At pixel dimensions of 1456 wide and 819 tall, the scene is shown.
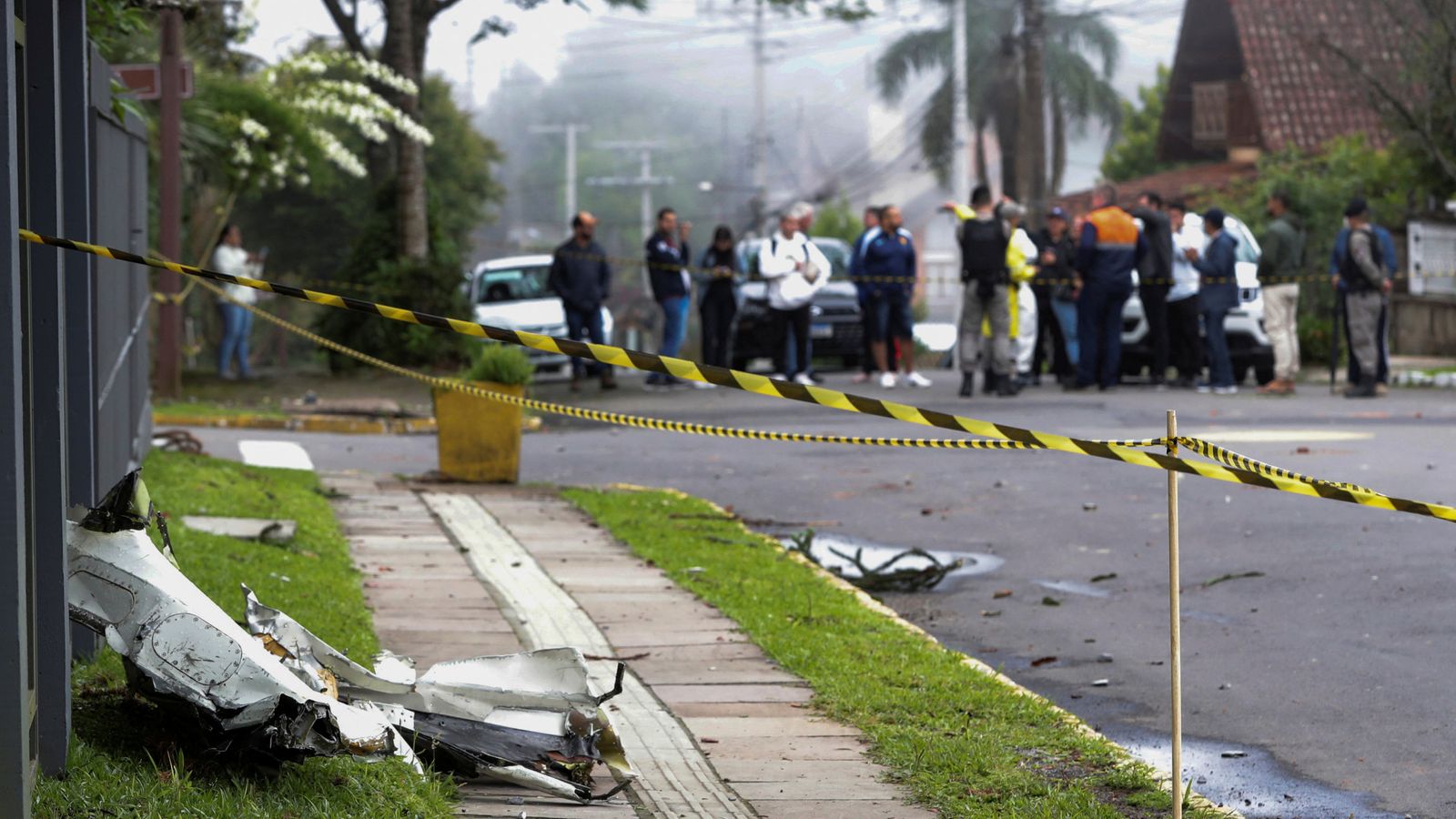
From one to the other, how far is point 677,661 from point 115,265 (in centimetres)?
318

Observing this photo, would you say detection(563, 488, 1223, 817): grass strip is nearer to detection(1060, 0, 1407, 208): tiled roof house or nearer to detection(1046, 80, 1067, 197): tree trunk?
detection(1060, 0, 1407, 208): tiled roof house

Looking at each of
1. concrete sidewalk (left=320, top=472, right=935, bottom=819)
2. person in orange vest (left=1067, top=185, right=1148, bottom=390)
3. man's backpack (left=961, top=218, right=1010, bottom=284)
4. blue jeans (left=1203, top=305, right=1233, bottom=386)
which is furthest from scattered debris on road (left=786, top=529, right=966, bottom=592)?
blue jeans (left=1203, top=305, right=1233, bottom=386)

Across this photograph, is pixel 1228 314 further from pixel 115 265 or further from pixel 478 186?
pixel 478 186

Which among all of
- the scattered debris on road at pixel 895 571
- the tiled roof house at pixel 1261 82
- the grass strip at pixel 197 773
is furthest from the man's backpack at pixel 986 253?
the grass strip at pixel 197 773

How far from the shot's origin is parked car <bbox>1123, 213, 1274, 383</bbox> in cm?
1923

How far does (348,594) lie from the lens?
761 cm

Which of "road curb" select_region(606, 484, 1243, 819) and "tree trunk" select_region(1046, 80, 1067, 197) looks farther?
"tree trunk" select_region(1046, 80, 1067, 197)

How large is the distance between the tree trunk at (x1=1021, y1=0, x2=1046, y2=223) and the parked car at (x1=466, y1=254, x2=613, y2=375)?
696 inches

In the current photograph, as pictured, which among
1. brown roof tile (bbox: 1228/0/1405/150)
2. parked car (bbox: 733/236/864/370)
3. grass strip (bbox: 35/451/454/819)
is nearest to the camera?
grass strip (bbox: 35/451/454/819)

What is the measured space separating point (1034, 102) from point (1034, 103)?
0.07 ft

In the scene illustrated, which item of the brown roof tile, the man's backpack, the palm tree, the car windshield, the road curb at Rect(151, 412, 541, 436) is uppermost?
the palm tree

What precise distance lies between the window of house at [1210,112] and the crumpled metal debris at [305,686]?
1592 inches

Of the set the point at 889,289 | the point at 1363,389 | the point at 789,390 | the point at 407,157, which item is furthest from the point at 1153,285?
→ the point at 789,390

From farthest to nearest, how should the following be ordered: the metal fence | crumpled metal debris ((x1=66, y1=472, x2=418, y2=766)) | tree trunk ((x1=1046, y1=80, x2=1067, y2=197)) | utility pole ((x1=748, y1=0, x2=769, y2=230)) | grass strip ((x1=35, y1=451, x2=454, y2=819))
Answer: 1. utility pole ((x1=748, y1=0, x2=769, y2=230))
2. tree trunk ((x1=1046, y1=80, x2=1067, y2=197))
3. crumpled metal debris ((x1=66, y1=472, x2=418, y2=766))
4. grass strip ((x1=35, y1=451, x2=454, y2=819))
5. the metal fence
